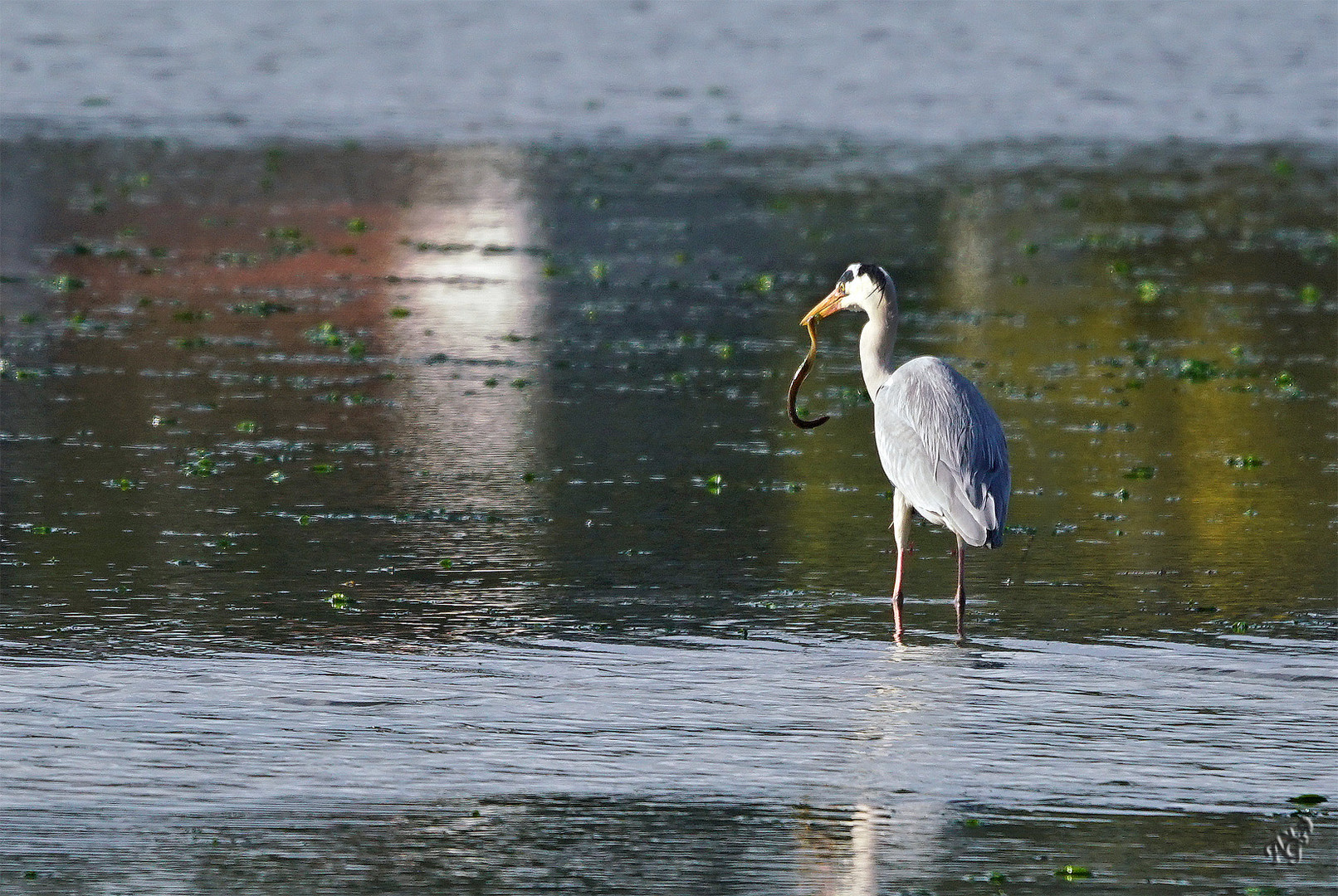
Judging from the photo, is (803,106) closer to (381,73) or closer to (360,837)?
(381,73)

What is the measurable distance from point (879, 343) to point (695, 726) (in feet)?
10.6

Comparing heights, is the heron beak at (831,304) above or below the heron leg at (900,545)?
above

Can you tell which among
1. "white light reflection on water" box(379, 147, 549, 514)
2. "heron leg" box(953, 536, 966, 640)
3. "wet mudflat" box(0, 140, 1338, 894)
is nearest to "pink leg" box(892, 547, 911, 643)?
"wet mudflat" box(0, 140, 1338, 894)

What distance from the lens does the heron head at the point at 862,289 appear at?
11.5 metres

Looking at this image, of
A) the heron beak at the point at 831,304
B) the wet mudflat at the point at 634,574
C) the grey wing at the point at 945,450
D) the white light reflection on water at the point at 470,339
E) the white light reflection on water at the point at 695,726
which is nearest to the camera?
the wet mudflat at the point at 634,574

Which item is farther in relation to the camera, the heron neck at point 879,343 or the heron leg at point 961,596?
the heron neck at point 879,343

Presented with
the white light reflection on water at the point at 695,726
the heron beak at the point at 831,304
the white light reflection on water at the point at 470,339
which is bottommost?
the white light reflection on water at the point at 695,726

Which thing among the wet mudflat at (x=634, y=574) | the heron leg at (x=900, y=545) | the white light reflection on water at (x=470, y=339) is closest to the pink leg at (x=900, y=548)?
the heron leg at (x=900, y=545)

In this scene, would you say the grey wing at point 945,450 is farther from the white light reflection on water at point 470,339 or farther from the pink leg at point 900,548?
the white light reflection on water at point 470,339

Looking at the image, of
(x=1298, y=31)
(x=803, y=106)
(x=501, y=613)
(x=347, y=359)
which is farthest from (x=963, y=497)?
(x=1298, y=31)

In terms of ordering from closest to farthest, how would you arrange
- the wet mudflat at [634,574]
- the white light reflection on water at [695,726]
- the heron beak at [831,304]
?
the wet mudflat at [634,574] → the white light reflection on water at [695,726] → the heron beak at [831,304]

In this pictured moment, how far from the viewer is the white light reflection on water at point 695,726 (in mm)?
8055

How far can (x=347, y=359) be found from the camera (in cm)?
1725

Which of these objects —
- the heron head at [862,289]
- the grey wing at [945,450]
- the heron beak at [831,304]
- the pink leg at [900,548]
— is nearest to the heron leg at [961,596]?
→ the grey wing at [945,450]
